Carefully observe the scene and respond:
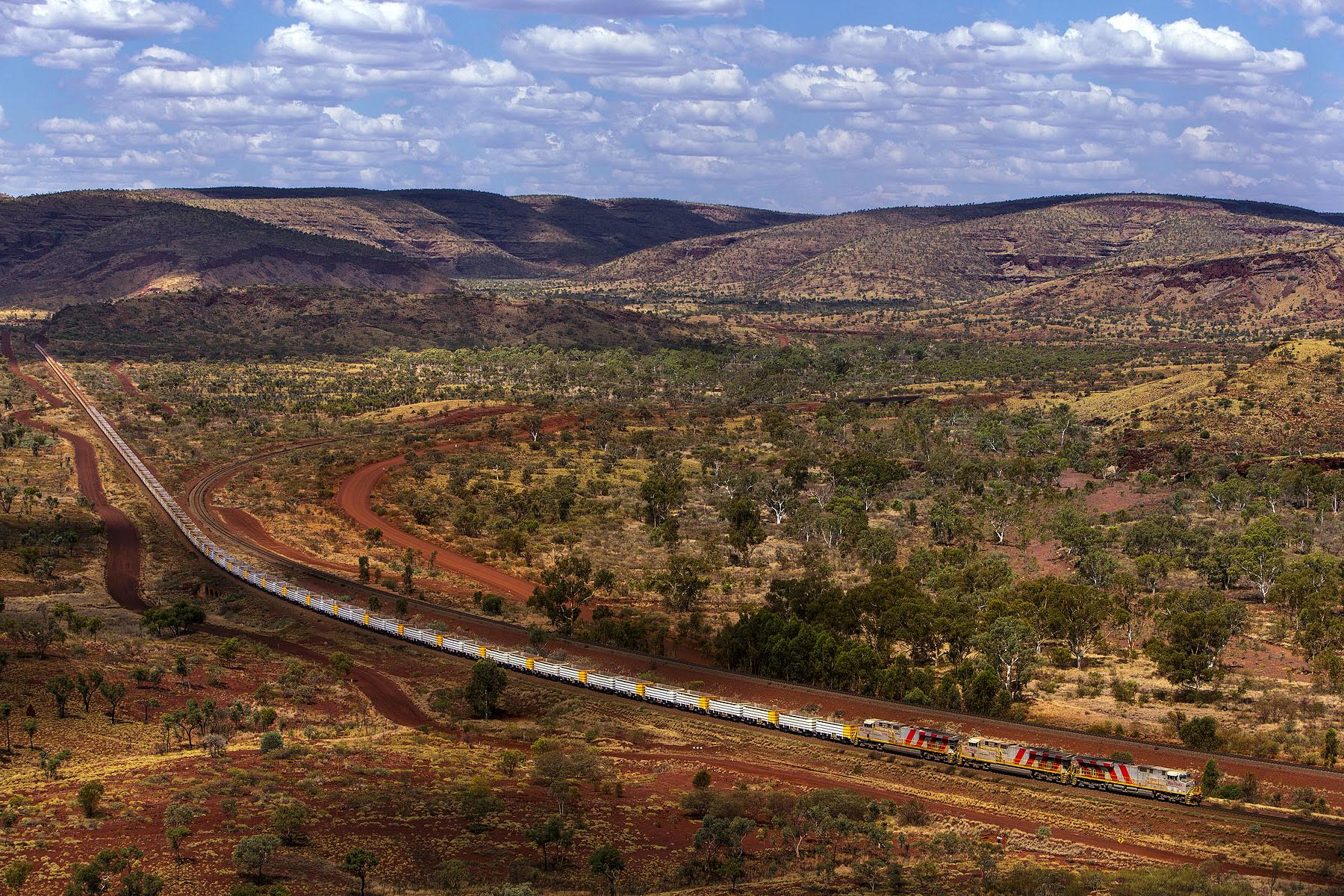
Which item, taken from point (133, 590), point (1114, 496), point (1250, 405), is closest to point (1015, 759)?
point (133, 590)

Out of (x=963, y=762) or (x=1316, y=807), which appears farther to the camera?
(x=963, y=762)

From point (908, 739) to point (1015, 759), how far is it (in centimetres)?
392

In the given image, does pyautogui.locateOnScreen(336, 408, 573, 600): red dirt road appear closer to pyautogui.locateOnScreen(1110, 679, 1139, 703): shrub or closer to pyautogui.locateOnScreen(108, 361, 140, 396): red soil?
pyautogui.locateOnScreen(1110, 679, 1139, 703): shrub

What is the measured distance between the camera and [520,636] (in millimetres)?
62750

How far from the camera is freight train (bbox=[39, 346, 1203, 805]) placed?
41844 mm

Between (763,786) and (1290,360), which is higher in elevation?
(1290,360)

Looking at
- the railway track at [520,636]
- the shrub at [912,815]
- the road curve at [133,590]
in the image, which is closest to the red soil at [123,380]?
the road curve at [133,590]

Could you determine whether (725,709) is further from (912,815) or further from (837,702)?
(912,815)

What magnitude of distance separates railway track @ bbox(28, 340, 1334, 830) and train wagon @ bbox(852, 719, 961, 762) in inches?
153

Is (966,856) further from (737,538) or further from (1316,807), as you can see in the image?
(737,538)

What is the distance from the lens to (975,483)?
330 ft

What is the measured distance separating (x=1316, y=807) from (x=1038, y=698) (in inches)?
549

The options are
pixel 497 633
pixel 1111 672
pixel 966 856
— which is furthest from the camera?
pixel 497 633

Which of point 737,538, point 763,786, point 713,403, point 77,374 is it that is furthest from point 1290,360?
point 77,374
